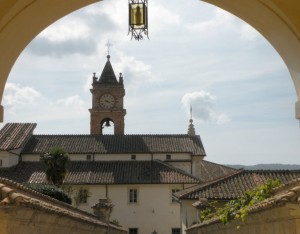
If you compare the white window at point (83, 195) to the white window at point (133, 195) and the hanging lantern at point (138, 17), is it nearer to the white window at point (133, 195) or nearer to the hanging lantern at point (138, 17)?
the white window at point (133, 195)

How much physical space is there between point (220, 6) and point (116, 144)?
49.9m

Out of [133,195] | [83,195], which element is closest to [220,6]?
[83,195]

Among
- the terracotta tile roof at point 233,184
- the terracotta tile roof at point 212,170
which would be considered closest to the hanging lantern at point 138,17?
the terracotta tile roof at point 233,184

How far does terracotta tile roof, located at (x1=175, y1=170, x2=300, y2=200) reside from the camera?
32.2 metres

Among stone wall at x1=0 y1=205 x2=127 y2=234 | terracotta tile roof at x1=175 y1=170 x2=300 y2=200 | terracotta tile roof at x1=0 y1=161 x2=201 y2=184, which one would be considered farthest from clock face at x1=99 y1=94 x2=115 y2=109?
stone wall at x1=0 y1=205 x2=127 y2=234

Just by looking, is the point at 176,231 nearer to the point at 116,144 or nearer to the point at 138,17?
the point at 116,144

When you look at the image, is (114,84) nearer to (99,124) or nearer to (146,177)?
(99,124)

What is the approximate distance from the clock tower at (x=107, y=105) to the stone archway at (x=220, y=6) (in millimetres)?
52955

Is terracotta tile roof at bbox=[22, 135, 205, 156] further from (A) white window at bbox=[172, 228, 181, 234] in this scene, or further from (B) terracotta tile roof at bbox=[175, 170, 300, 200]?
(B) terracotta tile roof at bbox=[175, 170, 300, 200]

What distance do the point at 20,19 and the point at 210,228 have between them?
1217 cm

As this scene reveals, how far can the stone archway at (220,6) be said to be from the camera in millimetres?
6512

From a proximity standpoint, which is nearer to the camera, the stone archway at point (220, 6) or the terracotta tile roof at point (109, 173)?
the stone archway at point (220, 6)

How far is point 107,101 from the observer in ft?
201

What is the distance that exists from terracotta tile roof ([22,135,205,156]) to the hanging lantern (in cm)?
4809
